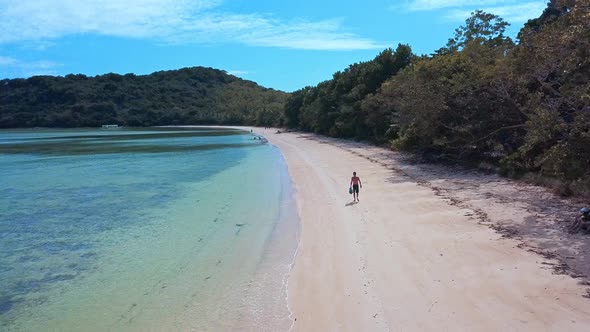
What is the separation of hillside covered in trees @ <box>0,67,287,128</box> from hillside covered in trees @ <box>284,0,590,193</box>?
353 ft

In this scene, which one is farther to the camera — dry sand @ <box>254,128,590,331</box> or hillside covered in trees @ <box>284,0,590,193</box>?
hillside covered in trees @ <box>284,0,590,193</box>

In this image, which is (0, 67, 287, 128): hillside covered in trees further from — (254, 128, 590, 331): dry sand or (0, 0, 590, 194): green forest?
(254, 128, 590, 331): dry sand

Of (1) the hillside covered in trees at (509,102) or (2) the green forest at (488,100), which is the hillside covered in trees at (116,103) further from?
(1) the hillside covered in trees at (509,102)

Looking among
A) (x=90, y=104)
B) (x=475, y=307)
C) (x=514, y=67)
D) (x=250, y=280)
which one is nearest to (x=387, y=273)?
(x=475, y=307)

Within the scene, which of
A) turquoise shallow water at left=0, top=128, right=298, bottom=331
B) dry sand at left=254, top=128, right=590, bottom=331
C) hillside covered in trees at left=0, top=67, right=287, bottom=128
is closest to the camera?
dry sand at left=254, top=128, right=590, bottom=331

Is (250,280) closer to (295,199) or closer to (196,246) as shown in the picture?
(196,246)

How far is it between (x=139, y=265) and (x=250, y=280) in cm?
321

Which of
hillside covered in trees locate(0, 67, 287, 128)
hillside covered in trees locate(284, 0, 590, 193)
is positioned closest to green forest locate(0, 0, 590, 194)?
hillside covered in trees locate(284, 0, 590, 193)

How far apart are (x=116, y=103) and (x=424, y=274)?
173 m

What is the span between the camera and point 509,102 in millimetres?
19609

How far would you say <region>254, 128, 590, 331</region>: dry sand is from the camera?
6875 mm

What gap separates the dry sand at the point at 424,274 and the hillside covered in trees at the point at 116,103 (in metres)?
120

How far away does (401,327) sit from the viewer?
6.76 m

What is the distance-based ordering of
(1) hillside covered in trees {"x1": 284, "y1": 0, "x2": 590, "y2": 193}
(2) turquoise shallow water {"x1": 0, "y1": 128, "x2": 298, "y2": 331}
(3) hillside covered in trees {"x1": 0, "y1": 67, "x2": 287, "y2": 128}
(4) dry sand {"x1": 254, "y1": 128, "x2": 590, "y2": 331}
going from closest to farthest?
(4) dry sand {"x1": 254, "y1": 128, "x2": 590, "y2": 331} → (2) turquoise shallow water {"x1": 0, "y1": 128, "x2": 298, "y2": 331} → (1) hillside covered in trees {"x1": 284, "y1": 0, "x2": 590, "y2": 193} → (3) hillside covered in trees {"x1": 0, "y1": 67, "x2": 287, "y2": 128}
